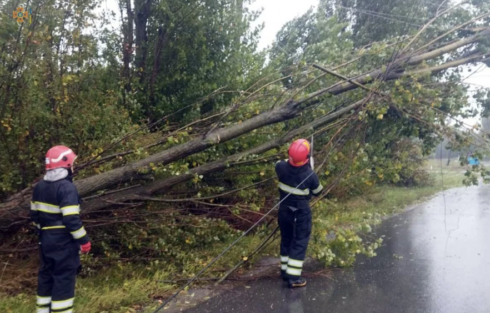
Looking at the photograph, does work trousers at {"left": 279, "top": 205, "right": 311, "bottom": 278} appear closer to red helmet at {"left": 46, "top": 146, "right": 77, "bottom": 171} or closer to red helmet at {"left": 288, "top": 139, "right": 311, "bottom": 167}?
red helmet at {"left": 288, "top": 139, "right": 311, "bottom": 167}

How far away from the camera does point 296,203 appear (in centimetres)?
557

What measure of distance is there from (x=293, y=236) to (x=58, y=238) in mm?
2700

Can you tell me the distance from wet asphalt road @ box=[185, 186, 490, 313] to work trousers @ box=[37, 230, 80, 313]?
1.28 m

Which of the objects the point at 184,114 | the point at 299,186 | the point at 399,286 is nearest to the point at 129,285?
the point at 299,186

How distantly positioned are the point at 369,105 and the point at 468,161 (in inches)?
61.5

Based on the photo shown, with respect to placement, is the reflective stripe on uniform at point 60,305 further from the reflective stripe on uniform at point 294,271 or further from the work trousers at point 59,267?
the reflective stripe on uniform at point 294,271

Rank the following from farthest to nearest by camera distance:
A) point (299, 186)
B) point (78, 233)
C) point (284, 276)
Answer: point (284, 276), point (299, 186), point (78, 233)

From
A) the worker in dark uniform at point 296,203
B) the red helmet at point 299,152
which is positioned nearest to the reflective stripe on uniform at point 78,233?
the worker in dark uniform at point 296,203

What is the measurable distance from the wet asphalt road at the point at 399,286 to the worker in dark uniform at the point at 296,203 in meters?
0.25

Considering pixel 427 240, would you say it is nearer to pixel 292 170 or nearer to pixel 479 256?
pixel 479 256

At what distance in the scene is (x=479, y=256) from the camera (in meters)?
6.69

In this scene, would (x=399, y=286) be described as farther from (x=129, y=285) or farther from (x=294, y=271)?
(x=129, y=285)

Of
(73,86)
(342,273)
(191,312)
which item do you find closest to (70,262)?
(191,312)

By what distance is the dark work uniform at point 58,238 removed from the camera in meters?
4.07
